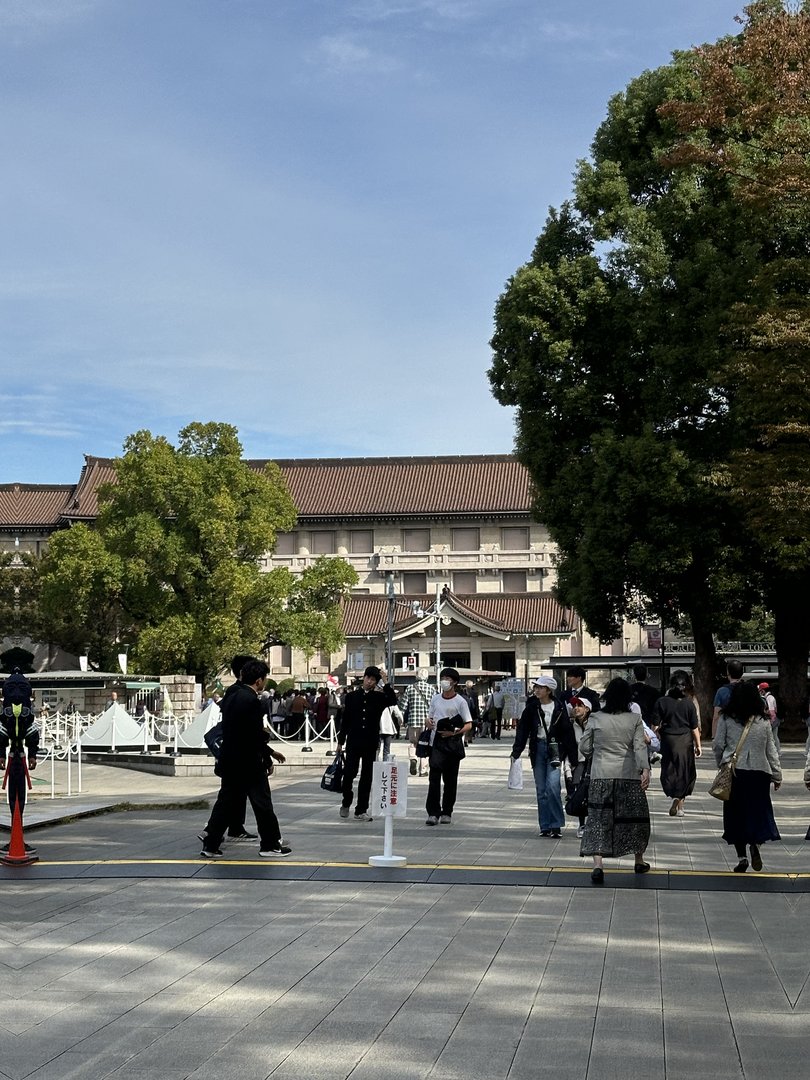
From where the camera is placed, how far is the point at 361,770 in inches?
685

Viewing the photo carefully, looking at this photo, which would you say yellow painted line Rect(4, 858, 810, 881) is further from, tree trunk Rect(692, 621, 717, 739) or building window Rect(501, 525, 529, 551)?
building window Rect(501, 525, 529, 551)

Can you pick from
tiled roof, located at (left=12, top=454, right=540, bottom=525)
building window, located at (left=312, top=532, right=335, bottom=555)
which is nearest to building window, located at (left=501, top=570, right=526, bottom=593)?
tiled roof, located at (left=12, top=454, right=540, bottom=525)

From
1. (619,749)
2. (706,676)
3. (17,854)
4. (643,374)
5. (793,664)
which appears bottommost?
(17,854)

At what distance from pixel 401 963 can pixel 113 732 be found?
1100 inches

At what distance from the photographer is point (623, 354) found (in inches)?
1410

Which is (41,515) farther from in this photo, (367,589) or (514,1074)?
(514,1074)

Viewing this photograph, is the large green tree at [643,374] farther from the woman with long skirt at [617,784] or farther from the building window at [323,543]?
the building window at [323,543]

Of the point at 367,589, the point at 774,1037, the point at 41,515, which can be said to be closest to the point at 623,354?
the point at 774,1037

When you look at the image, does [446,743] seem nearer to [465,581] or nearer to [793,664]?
[793,664]

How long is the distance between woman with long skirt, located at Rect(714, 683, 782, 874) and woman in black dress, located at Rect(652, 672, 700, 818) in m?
4.14

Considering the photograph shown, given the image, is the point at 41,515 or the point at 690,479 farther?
the point at 41,515

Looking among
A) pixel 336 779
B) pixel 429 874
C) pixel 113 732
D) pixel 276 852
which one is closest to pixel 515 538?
pixel 113 732

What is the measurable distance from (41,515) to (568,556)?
185ft

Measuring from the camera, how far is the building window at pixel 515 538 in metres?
81.8
